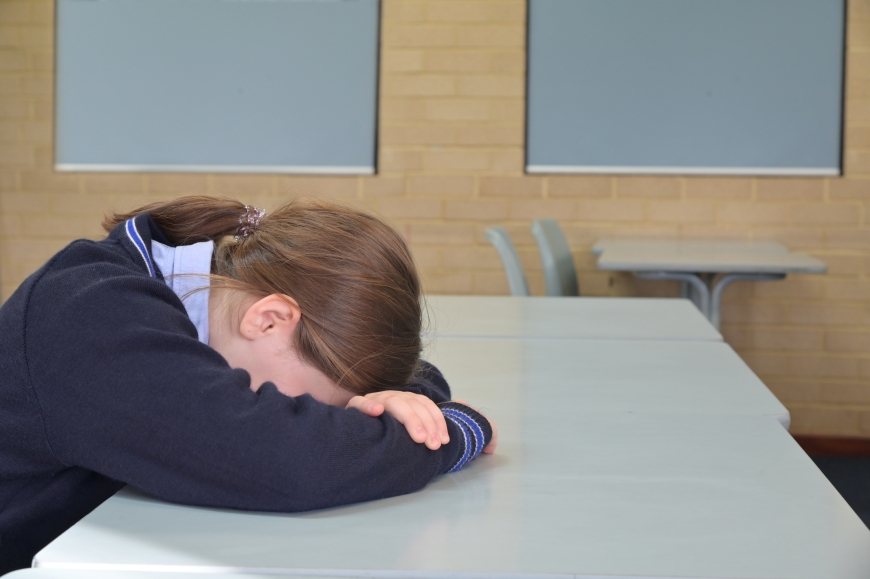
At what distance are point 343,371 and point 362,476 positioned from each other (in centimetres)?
15

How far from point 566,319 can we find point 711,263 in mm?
1015

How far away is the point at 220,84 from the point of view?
3664 mm

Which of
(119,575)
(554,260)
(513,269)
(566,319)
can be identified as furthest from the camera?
(554,260)

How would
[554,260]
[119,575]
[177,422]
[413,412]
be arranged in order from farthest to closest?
[554,260] < [413,412] < [177,422] < [119,575]

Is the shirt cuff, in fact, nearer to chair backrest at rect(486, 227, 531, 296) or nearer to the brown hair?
the brown hair

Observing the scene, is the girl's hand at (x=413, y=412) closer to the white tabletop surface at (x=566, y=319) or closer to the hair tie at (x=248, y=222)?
the hair tie at (x=248, y=222)

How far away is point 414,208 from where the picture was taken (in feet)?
12.0

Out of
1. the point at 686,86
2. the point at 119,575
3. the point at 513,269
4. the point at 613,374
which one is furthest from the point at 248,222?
the point at 686,86

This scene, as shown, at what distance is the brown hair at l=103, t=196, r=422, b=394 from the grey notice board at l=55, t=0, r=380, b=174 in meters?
2.83

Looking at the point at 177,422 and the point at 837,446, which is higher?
the point at 177,422

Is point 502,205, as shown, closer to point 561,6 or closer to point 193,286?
point 561,6

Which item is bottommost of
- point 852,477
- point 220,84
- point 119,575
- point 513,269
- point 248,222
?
point 852,477

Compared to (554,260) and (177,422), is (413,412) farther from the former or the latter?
(554,260)

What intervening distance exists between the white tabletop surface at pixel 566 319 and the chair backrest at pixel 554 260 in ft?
2.08
